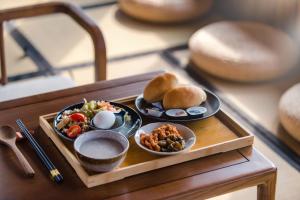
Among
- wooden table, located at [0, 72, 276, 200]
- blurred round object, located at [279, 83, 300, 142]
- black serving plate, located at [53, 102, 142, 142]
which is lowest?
blurred round object, located at [279, 83, 300, 142]

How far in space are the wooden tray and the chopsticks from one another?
48 millimetres

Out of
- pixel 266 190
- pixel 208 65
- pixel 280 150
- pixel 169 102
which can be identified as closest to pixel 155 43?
pixel 208 65

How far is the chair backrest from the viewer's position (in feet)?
7.88

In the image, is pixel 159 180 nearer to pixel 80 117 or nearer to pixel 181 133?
pixel 181 133

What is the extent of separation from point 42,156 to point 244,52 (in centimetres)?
172

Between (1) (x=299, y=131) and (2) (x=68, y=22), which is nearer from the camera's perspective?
(1) (x=299, y=131)

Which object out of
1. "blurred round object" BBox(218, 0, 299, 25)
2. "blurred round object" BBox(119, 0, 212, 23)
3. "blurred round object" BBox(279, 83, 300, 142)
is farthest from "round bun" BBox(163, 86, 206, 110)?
"blurred round object" BBox(119, 0, 212, 23)

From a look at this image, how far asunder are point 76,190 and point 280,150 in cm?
128

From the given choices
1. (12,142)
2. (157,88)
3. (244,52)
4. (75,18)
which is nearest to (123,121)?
(157,88)

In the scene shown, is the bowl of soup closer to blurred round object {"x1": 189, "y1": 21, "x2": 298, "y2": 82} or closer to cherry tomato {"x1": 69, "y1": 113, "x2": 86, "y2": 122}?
cherry tomato {"x1": 69, "y1": 113, "x2": 86, "y2": 122}

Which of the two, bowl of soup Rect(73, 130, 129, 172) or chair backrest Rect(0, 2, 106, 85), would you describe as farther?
chair backrest Rect(0, 2, 106, 85)

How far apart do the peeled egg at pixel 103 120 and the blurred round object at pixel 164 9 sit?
6.63 feet

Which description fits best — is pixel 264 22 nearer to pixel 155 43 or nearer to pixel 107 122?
pixel 155 43

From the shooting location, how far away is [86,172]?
1.63m
